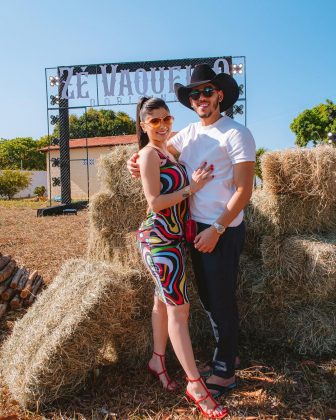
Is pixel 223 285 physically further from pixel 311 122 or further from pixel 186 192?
pixel 311 122

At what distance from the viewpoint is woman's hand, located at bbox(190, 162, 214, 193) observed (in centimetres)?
230

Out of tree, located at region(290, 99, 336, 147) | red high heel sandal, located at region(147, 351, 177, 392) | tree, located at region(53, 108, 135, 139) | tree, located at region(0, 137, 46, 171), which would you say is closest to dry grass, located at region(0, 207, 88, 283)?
red high heel sandal, located at region(147, 351, 177, 392)

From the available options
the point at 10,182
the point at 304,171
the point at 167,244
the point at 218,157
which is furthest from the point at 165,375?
the point at 10,182

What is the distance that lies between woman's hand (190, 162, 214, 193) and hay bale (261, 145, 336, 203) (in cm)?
86

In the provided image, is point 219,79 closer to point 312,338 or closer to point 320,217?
point 320,217

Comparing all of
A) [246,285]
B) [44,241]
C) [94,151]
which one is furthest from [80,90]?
[94,151]

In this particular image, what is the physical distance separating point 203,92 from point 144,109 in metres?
0.36

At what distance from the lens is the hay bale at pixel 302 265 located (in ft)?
9.43

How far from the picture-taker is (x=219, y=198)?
236 centimetres

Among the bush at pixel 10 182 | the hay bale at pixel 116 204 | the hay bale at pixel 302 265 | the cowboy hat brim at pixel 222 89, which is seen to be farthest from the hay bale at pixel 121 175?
the bush at pixel 10 182

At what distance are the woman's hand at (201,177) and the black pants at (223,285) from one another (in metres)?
0.24

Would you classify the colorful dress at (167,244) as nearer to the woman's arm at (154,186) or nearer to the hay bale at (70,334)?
the woman's arm at (154,186)

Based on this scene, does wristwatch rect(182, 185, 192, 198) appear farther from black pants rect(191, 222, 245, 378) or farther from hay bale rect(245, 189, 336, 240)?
hay bale rect(245, 189, 336, 240)

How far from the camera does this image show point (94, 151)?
2983 cm
